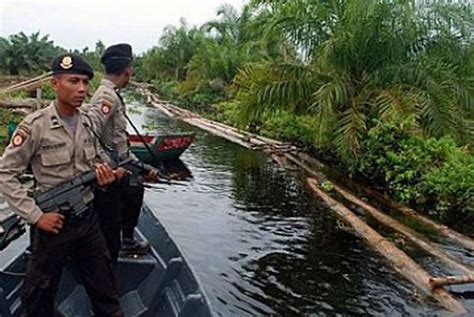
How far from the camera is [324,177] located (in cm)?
1337

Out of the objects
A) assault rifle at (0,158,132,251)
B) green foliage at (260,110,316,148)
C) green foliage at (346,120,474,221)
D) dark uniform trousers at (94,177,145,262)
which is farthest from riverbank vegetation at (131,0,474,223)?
assault rifle at (0,158,132,251)

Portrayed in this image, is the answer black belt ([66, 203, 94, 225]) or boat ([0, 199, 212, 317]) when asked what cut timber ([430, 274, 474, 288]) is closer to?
boat ([0, 199, 212, 317])

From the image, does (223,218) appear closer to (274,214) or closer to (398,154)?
(274,214)

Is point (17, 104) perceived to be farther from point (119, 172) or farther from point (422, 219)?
point (119, 172)

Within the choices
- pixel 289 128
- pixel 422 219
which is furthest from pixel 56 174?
pixel 289 128

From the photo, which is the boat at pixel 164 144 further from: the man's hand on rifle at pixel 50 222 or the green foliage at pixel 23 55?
the green foliage at pixel 23 55

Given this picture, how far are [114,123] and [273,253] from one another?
3982 millimetres

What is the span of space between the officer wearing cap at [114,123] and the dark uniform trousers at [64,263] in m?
0.72

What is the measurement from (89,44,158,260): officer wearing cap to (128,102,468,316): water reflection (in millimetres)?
1937

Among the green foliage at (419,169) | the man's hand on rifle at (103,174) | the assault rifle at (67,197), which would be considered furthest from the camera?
the green foliage at (419,169)

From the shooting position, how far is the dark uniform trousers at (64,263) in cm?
358

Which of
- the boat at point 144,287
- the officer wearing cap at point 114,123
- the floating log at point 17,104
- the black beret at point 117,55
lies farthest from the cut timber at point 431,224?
the floating log at point 17,104

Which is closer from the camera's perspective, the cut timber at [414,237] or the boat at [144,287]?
the boat at [144,287]

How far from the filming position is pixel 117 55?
479 centimetres
